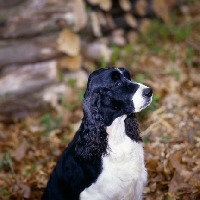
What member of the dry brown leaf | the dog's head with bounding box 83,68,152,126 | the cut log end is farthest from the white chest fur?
the cut log end

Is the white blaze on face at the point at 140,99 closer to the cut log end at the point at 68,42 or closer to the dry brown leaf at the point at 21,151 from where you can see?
the dry brown leaf at the point at 21,151

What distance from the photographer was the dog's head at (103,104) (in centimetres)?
334

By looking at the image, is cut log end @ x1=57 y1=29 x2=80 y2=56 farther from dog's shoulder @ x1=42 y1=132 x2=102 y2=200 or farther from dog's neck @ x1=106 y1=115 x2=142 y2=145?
dog's neck @ x1=106 y1=115 x2=142 y2=145

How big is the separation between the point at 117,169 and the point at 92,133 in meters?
0.40

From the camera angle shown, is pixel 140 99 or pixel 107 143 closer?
pixel 140 99

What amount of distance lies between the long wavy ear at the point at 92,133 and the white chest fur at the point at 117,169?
0.07 m

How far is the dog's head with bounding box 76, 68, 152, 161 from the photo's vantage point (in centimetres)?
334

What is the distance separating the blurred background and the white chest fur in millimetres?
579

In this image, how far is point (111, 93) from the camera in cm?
338

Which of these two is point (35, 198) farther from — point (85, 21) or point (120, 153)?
point (85, 21)

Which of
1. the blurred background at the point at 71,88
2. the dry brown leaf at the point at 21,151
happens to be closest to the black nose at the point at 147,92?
the blurred background at the point at 71,88

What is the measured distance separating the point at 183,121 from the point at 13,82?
9.02 ft

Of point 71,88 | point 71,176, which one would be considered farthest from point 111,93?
point 71,88

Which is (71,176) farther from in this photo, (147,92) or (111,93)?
(147,92)
